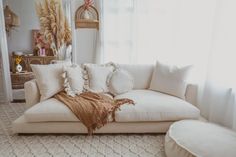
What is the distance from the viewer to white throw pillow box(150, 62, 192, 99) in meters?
2.87

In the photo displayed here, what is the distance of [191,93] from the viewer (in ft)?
9.46

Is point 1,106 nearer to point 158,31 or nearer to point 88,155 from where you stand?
point 88,155

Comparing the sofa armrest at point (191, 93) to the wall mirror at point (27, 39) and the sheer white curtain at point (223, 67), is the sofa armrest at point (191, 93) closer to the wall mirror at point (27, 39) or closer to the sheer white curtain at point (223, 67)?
the sheer white curtain at point (223, 67)

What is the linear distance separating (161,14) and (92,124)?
7.19ft

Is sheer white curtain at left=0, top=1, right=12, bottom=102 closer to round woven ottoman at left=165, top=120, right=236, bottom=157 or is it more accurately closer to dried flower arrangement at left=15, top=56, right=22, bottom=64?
dried flower arrangement at left=15, top=56, right=22, bottom=64

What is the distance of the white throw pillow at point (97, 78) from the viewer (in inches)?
119

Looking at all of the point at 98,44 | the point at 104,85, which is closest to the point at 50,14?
the point at 98,44

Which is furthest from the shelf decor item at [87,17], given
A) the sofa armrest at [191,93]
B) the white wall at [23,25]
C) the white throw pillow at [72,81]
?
the sofa armrest at [191,93]

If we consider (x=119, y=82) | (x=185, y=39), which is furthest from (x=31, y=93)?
(x=185, y=39)

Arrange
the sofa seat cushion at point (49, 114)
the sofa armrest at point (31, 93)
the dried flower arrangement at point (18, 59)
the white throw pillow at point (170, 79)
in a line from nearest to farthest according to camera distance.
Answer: the sofa seat cushion at point (49, 114) → the sofa armrest at point (31, 93) → the white throw pillow at point (170, 79) → the dried flower arrangement at point (18, 59)

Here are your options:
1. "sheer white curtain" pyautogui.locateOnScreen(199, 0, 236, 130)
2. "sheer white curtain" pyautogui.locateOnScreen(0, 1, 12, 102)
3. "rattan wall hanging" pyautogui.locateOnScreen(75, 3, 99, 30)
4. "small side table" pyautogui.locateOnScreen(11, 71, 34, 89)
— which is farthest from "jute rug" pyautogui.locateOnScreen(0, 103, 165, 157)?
"rattan wall hanging" pyautogui.locateOnScreen(75, 3, 99, 30)

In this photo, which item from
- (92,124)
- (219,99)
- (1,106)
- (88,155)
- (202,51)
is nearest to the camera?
(88,155)

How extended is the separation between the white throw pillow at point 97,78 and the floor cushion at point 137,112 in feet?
1.94

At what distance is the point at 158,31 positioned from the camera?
11.7ft
